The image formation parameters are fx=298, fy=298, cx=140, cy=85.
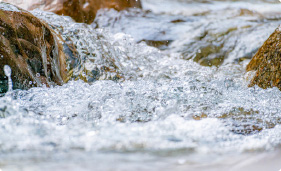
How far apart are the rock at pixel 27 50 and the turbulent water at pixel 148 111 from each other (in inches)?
6.8

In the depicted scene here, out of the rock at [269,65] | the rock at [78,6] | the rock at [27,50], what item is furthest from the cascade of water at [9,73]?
the rock at [78,6]

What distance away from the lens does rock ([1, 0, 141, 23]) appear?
483 centimetres

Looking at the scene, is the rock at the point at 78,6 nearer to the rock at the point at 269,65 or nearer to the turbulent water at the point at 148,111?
the turbulent water at the point at 148,111

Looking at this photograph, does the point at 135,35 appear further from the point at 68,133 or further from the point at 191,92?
the point at 68,133

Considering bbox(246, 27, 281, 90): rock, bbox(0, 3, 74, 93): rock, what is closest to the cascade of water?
bbox(0, 3, 74, 93): rock

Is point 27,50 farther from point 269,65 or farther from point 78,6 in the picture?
point 78,6

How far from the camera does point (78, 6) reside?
A: 5.08 m

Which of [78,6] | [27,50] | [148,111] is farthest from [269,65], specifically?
[78,6]

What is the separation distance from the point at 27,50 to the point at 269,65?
224 centimetres

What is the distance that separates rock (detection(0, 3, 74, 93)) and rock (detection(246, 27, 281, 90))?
198 cm

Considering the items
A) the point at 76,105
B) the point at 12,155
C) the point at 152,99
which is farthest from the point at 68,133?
the point at 152,99

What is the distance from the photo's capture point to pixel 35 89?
8.34 ft

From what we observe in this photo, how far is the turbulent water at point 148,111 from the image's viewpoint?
1.28 metres

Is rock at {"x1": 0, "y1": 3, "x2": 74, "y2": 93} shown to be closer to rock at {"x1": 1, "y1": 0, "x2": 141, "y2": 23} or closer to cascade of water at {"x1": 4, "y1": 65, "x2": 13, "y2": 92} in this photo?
cascade of water at {"x1": 4, "y1": 65, "x2": 13, "y2": 92}
